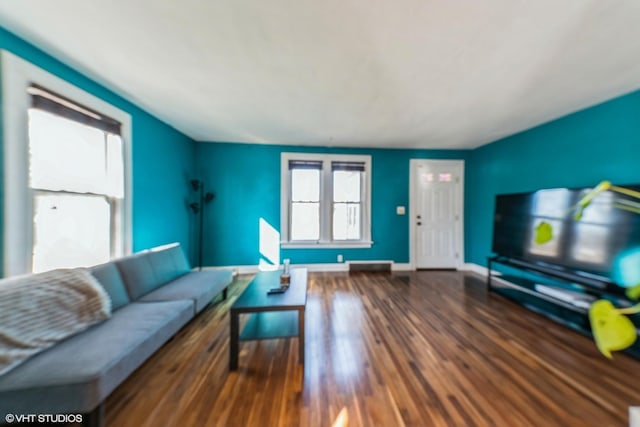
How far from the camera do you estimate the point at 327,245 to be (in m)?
4.33

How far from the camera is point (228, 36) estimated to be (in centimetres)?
160

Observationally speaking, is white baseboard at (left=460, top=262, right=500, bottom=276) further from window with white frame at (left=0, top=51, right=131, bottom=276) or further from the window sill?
window with white frame at (left=0, top=51, right=131, bottom=276)

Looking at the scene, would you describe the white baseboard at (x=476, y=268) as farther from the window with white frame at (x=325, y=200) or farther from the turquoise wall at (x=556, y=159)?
the window with white frame at (x=325, y=200)

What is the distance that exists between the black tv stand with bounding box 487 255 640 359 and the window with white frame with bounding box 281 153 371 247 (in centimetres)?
221

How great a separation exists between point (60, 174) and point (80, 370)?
1.64 metres

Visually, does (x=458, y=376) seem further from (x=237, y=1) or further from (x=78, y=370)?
(x=237, y=1)

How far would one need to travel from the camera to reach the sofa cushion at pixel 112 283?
1881 millimetres

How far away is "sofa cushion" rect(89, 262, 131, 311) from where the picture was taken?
188 centimetres

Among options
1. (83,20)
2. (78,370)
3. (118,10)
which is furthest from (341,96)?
(78,370)

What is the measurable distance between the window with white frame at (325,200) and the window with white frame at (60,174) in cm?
231

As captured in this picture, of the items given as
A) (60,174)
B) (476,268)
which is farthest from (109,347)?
(476,268)

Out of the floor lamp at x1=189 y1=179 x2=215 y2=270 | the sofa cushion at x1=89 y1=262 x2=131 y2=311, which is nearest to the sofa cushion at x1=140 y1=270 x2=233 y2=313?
the sofa cushion at x1=89 y1=262 x2=131 y2=311

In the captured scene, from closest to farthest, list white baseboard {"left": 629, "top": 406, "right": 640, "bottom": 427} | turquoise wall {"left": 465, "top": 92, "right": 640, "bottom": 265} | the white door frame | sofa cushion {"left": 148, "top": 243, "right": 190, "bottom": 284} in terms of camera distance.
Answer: white baseboard {"left": 629, "top": 406, "right": 640, "bottom": 427}, turquoise wall {"left": 465, "top": 92, "right": 640, "bottom": 265}, sofa cushion {"left": 148, "top": 243, "right": 190, "bottom": 284}, the white door frame

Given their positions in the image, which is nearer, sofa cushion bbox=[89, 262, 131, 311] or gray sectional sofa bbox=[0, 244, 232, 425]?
gray sectional sofa bbox=[0, 244, 232, 425]
